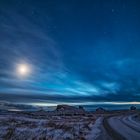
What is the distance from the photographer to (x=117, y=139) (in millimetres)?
16984

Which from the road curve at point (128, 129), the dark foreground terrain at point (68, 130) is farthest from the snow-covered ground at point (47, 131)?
the road curve at point (128, 129)

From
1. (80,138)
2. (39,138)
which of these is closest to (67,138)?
(80,138)

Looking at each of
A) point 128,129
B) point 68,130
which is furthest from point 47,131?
point 128,129

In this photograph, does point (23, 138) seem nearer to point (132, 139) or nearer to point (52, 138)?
point (52, 138)

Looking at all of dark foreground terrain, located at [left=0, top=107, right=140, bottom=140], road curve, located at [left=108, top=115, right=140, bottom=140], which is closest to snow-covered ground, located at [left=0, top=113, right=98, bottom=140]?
dark foreground terrain, located at [left=0, top=107, right=140, bottom=140]

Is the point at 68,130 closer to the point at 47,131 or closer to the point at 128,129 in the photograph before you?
the point at 47,131

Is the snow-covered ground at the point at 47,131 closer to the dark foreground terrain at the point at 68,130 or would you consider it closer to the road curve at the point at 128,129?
the dark foreground terrain at the point at 68,130

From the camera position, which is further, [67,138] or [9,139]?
[67,138]

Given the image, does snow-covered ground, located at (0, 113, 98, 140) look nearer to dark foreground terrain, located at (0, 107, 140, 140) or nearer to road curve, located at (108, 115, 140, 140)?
dark foreground terrain, located at (0, 107, 140, 140)

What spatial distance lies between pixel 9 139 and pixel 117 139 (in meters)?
8.43

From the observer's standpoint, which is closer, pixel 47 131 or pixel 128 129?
pixel 47 131

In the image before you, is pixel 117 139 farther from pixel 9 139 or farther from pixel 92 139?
pixel 9 139

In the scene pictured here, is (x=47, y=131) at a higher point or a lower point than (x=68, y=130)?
lower

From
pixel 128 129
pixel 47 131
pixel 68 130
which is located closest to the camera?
pixel 47 131
